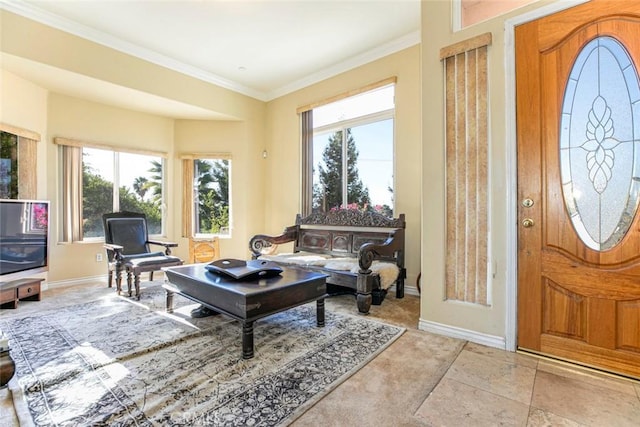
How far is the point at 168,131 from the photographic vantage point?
5.26 m

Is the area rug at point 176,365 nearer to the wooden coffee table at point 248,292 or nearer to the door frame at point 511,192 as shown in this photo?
the wooden coffee table at point 248,292

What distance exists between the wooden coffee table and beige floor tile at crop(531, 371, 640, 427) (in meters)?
1.53

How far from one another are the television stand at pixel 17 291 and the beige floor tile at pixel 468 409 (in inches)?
151

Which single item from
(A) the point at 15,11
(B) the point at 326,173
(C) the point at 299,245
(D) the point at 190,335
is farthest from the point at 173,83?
(D) the point at 190,335

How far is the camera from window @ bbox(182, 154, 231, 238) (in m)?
5.43

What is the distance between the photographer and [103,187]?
4.65 meters

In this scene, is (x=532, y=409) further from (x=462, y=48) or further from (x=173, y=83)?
(x=173, y=83)

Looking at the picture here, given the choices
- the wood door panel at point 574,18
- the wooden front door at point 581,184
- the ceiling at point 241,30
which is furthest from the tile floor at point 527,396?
the ceiling at point 241,30

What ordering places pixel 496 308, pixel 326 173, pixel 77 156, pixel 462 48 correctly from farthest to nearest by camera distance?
pixel 326 173 → pixel 77 156 → pixel 462 48 → pixel 496 308

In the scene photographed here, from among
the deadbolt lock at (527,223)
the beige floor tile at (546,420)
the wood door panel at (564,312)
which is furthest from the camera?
the deadbolt lock at (527,223)

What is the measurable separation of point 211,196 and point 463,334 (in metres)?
4.55

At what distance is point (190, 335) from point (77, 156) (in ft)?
11.6

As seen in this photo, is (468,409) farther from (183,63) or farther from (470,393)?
(183,63)

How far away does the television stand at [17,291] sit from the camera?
2974 millimetres
